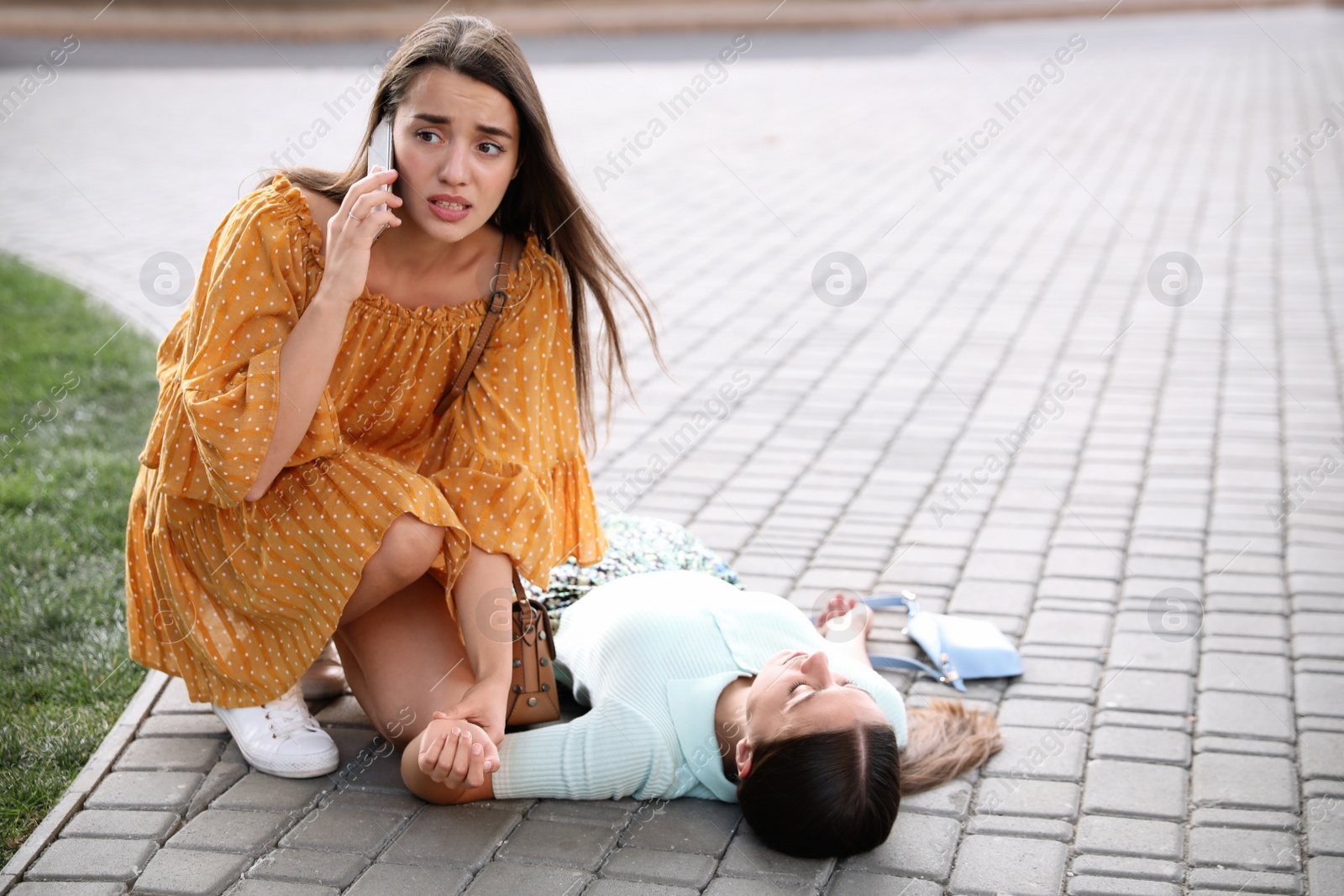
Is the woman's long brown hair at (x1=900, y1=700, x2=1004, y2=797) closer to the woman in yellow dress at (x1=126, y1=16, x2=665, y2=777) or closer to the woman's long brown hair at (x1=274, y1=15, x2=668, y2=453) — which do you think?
the woman in yellow dress at (x1=126, y1=16, x2=665, y2=777)

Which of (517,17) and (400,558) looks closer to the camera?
(400,558)

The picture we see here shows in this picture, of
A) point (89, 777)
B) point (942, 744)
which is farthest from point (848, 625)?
point (89, 777)

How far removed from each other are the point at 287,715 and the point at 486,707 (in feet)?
1.69

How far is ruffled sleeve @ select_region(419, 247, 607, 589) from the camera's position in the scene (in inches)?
116

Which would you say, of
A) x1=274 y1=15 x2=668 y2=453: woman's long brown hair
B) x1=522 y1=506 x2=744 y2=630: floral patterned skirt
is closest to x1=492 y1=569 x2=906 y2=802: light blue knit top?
x1=522 y1=506 x2=744 y2=630: floral patterned skirt

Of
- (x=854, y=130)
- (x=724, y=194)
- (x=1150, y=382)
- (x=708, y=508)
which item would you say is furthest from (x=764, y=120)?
(x=708, y=508)

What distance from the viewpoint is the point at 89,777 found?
9.67 ft

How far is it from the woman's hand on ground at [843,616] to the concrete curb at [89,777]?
1.65m

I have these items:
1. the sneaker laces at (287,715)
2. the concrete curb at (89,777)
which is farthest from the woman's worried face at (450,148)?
the concrete curb at (89,777)

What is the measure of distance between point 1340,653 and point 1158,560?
0.64 m

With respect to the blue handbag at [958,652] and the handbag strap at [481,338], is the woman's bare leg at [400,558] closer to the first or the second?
the handbag strap at [481,338]

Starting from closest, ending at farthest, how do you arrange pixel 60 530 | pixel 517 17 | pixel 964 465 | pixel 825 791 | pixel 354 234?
1. pixel 825 791
2. pixel 354 234
3. pixel 60 530
4. pixel 964 465
5. pixel 517 17

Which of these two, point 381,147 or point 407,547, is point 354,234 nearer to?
point 381,147

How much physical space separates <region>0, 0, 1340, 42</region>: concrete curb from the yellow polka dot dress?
16.2 metres
